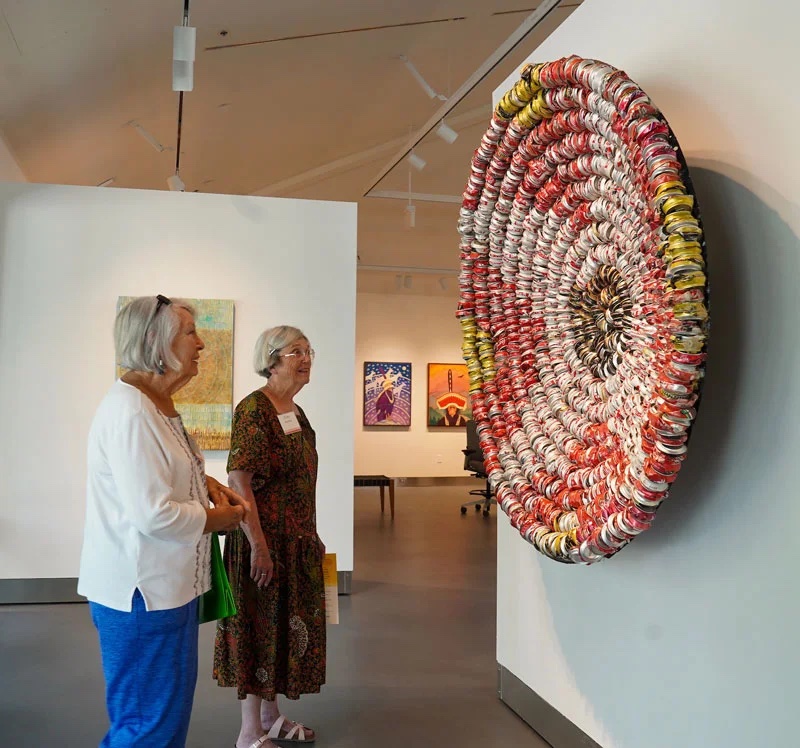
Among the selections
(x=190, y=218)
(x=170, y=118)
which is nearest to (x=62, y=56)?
(x=190, y=218)

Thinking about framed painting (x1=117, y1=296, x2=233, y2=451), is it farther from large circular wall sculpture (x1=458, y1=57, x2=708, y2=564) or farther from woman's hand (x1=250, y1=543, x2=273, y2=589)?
large circular wall sculpture (x1=458, y1=57, x2=708, y2=564)

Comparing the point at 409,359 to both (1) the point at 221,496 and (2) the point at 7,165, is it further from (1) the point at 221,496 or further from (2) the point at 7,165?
(1) the point at 221,496

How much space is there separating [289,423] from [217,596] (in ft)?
2.65

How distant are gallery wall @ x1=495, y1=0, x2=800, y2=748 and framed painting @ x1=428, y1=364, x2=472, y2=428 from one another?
11.7m

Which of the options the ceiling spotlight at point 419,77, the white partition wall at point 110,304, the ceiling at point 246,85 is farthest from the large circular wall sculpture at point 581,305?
the ceiling spotlight at point 419,77

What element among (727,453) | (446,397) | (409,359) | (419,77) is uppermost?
(419,77)

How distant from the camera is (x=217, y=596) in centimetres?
230

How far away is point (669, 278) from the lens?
1.85 meters

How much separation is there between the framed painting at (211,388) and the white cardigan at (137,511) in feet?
11.4

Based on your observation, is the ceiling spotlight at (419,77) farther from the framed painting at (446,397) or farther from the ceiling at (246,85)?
the framed painting at (446,397)

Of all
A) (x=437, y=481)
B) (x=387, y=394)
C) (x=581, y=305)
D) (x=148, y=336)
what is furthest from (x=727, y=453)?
(x=437, y=481)

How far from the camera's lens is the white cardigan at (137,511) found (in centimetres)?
197

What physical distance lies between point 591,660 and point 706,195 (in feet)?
5.06

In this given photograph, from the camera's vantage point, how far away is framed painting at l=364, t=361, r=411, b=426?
14.0 m
